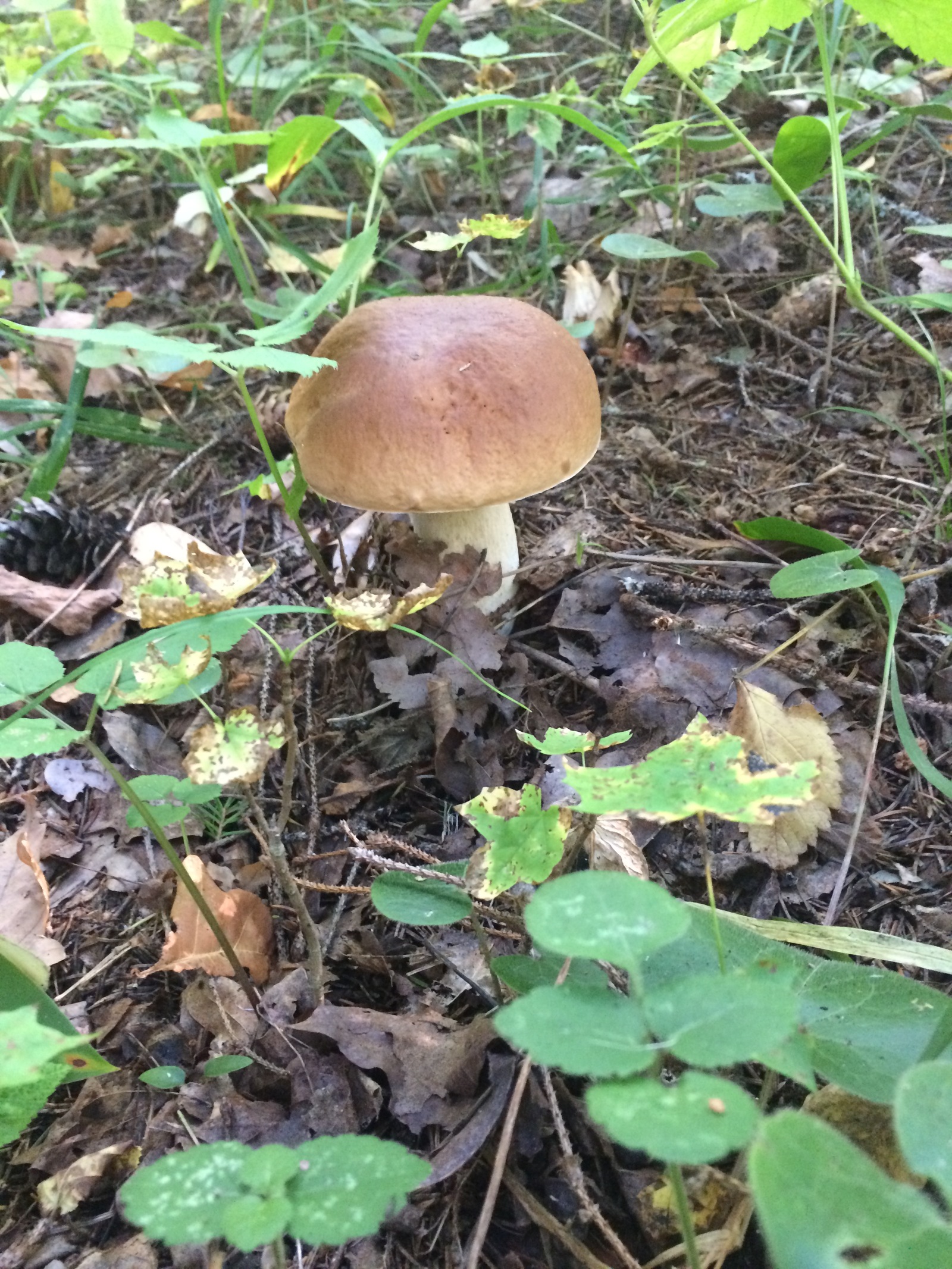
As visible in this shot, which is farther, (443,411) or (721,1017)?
(443,411)

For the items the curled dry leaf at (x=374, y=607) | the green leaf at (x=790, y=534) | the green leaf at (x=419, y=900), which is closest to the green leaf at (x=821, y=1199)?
the green leaf at (x=419, y=900)

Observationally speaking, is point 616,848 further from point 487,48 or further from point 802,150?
point 487,48

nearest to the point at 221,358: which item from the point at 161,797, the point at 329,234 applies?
the point at 161,797

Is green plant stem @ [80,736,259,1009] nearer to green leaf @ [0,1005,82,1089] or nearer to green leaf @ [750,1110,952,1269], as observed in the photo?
green leaf @ [0,1005,82,1089]

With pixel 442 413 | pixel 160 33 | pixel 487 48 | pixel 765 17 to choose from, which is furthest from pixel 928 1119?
pixel 160 33

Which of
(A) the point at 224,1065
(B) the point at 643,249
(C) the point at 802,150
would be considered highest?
(C) the point at 802,150

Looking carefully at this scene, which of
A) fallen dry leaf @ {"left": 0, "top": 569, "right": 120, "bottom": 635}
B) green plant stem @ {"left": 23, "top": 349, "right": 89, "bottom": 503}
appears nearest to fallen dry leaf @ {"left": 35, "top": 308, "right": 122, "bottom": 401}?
green plant stem @ {"left": 23, "top": 349, "right": 89, "bottom": 503}
